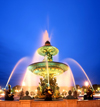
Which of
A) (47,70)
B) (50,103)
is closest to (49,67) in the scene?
(47,70)

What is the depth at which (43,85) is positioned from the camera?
16125 millimetres

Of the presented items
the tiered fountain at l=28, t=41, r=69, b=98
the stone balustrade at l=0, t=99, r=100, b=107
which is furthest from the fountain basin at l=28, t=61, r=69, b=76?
the stone balustrade at l=0, t=99, r=100, b=107

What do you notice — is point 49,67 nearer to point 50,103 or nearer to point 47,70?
point 47,70

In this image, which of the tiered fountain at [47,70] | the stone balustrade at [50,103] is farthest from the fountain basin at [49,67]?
the stone balustrade at [50,103]

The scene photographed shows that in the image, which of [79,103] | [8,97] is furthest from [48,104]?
[8,97]

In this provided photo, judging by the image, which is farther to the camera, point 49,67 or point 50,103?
point 49,67

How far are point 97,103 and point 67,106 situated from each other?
2.40 metres

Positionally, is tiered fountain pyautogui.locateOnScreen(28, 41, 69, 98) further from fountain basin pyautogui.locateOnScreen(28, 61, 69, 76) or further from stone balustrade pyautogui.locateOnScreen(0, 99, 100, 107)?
stone balustrade pyautogui.locateOnScreen(0, 99, 100, 107)

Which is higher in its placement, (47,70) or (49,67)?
(49,67)

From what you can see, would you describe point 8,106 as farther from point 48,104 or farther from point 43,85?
point 43,85

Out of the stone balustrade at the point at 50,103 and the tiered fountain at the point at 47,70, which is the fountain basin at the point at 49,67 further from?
the stone balustrade at the point at 50,103

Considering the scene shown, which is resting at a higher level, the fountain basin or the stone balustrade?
the fountain basin

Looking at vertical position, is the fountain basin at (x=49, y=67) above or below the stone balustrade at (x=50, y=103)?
above

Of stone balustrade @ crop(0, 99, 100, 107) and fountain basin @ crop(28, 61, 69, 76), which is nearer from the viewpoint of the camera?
stone balustrade @ crop(0, 99, 100, 107)
